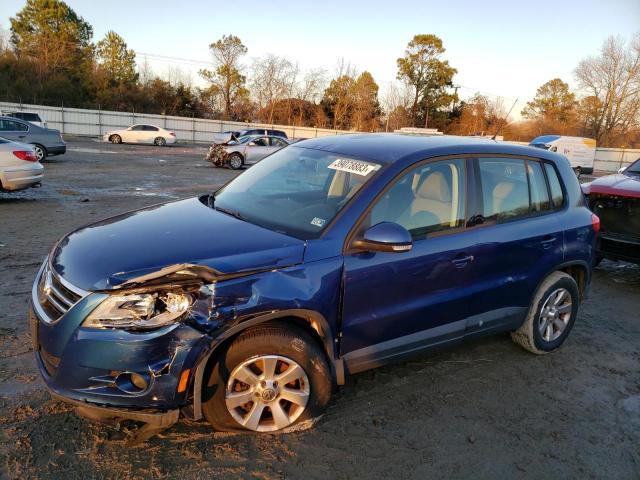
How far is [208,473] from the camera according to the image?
2.60 meters

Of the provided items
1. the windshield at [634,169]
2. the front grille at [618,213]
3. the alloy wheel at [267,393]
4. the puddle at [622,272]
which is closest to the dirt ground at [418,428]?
the alloy wheel at [267,393]

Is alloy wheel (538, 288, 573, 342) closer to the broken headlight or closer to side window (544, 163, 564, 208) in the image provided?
side window (544, 163, 564, 208)

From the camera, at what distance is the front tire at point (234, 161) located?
20.5 m

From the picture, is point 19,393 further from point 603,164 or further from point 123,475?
point 603,164

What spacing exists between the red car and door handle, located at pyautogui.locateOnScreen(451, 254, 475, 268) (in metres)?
4.06

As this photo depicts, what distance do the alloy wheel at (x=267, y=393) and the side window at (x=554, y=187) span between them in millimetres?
2837

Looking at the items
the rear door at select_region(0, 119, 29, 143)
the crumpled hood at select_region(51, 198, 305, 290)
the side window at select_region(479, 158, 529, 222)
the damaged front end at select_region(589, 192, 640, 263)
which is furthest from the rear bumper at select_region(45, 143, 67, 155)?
the side window at select_region(479, 158, 529, 222)

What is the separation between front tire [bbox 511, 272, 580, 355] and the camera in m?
4.18

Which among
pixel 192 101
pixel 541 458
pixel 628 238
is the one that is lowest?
pixel 541 458

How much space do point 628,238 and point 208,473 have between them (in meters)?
6.09

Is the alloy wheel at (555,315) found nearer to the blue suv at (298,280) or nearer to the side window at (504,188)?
the blue suv at (298,280)

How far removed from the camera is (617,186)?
673cm

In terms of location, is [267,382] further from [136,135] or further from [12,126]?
[136,135]

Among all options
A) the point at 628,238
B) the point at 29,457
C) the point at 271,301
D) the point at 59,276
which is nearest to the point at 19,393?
the point at 29,457
